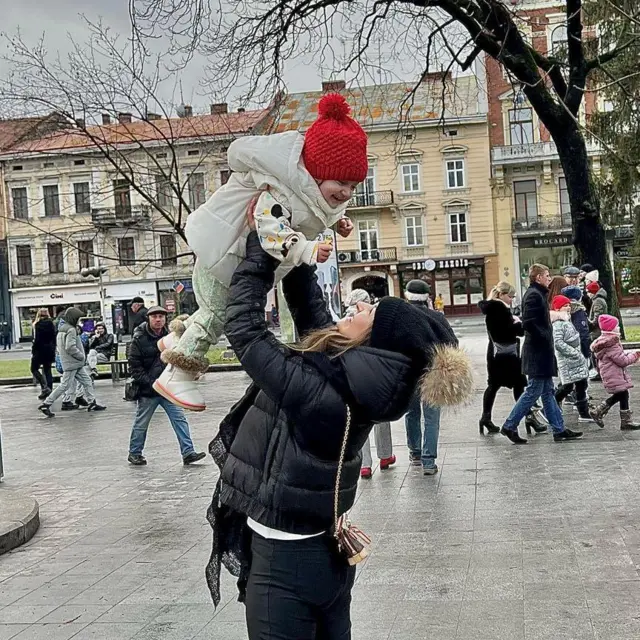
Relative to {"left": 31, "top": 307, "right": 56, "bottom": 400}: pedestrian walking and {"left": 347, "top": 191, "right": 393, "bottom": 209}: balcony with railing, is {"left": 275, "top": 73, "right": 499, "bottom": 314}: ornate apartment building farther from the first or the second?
{"left": 31, "top": 307, "right": 56, "bottom": 400}: pedestrian walking

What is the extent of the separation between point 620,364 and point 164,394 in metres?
8.77

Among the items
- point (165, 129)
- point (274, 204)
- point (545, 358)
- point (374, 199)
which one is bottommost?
point (545, 358)

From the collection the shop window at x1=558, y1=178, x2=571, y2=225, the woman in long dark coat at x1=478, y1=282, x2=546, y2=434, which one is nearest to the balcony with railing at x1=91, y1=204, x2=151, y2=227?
the shop window at x1=558, y1=178, x2=571, y2=225

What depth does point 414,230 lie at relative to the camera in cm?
5612

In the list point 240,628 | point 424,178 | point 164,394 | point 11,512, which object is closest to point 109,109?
point 11,512

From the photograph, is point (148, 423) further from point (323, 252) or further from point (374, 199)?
point (374, 199)

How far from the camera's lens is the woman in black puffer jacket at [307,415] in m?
2.70

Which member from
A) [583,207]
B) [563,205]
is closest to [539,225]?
[563,205]

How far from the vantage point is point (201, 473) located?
393 inches

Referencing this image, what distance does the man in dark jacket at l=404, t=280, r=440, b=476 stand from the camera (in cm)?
889

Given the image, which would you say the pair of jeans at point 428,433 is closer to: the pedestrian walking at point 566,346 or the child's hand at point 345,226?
the pedestrian walking at point 566,346

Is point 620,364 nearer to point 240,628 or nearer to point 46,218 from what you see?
point 240,628

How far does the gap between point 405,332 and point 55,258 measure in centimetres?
5827

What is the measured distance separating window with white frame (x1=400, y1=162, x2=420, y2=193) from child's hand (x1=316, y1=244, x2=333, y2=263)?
5379cm
